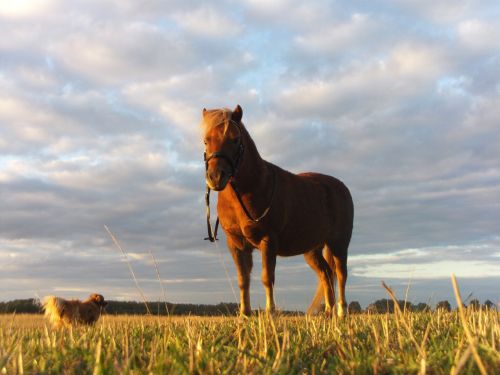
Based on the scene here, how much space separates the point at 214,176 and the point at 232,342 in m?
3.52

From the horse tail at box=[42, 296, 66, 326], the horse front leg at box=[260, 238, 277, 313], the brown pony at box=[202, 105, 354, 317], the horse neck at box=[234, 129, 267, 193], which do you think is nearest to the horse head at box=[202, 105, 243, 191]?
the brown pony at box=[202, 105, 354, 317]

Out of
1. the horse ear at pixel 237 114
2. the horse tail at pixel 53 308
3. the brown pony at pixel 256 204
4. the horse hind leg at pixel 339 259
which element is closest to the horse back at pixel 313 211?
the brown pony at pixel 256 204

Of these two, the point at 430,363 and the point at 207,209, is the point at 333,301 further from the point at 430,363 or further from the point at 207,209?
the point at 430,363

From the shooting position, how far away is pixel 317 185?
34.5 feet

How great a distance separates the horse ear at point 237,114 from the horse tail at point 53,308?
7264 mm

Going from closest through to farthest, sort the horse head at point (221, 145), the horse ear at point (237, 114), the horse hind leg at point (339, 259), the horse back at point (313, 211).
→ the horse head at point (221, 145)
the horse ear at point (237, 114)
the horse back at point (313, 211)
the horse hind leg at point (339, 259)

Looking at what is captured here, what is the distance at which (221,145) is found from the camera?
7340 mm

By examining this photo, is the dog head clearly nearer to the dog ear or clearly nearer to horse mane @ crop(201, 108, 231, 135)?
the dog ear

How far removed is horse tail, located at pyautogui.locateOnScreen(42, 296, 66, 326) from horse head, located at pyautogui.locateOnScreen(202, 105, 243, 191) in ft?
22.9

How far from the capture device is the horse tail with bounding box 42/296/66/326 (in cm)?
1214

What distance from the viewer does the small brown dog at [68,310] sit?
12141 mm

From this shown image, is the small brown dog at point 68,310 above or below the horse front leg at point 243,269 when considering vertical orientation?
below

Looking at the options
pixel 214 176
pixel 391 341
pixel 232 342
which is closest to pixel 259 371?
pixel 232 342

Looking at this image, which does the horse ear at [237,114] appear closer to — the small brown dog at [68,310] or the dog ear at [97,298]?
the small brown dog at [68,310]
